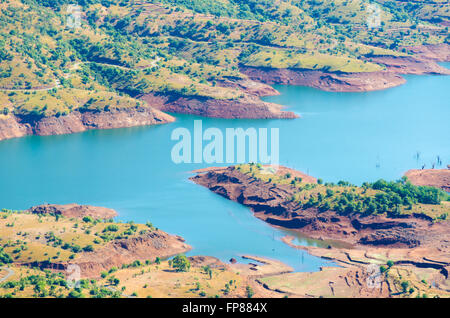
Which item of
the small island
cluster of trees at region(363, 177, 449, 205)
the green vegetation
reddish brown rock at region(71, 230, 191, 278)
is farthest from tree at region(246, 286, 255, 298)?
cluster of trees at region(363, 177, 449, 205)

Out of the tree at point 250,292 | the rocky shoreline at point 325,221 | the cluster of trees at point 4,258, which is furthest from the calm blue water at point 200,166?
the cluster of trees at point 4,258

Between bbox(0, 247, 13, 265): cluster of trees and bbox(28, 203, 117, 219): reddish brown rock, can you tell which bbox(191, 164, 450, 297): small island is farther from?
bbox(0, 247, 13, 265): cluster of trees

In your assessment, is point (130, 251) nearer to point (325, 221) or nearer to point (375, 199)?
point (325, 221)

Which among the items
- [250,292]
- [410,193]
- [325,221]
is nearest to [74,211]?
[325,221]

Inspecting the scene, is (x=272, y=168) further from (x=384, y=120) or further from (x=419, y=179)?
(x=384, y=120)
